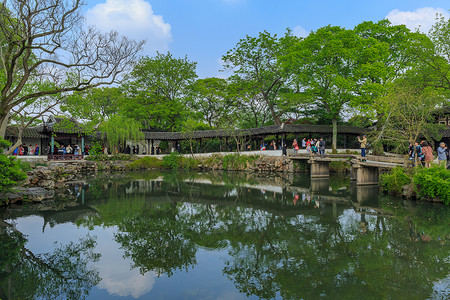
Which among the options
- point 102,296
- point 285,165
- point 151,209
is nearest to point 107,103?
point 285,165

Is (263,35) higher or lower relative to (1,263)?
higher

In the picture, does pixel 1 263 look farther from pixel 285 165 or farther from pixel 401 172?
pixel 285 165

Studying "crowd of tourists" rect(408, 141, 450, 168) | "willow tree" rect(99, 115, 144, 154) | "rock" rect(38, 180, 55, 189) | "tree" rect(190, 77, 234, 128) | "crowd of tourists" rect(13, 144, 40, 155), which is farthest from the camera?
"tree" rect(190, 77, 234, 128)

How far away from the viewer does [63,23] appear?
30.4 ft

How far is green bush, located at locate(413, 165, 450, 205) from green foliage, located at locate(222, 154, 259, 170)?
16.3 meters

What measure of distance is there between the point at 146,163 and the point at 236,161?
9556 millimetres

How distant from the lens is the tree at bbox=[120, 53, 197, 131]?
36906 mm

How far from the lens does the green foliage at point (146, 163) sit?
97.8ft

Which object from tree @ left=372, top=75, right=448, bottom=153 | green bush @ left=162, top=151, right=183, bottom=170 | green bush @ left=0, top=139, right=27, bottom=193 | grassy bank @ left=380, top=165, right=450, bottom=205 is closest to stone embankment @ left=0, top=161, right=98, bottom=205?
green bush @ left=0, top=139, right=27, bottom=193

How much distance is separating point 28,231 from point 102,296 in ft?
16.2

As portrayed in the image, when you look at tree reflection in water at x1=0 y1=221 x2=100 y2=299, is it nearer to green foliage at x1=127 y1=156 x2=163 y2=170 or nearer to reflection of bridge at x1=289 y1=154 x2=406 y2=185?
reflection of bridge at x1=289 y1=154 x2=406 y2=185

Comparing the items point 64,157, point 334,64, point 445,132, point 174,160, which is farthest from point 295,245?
point 64,157

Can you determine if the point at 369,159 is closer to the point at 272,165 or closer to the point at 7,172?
the point at 272,165

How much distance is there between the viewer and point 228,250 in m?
6.81
